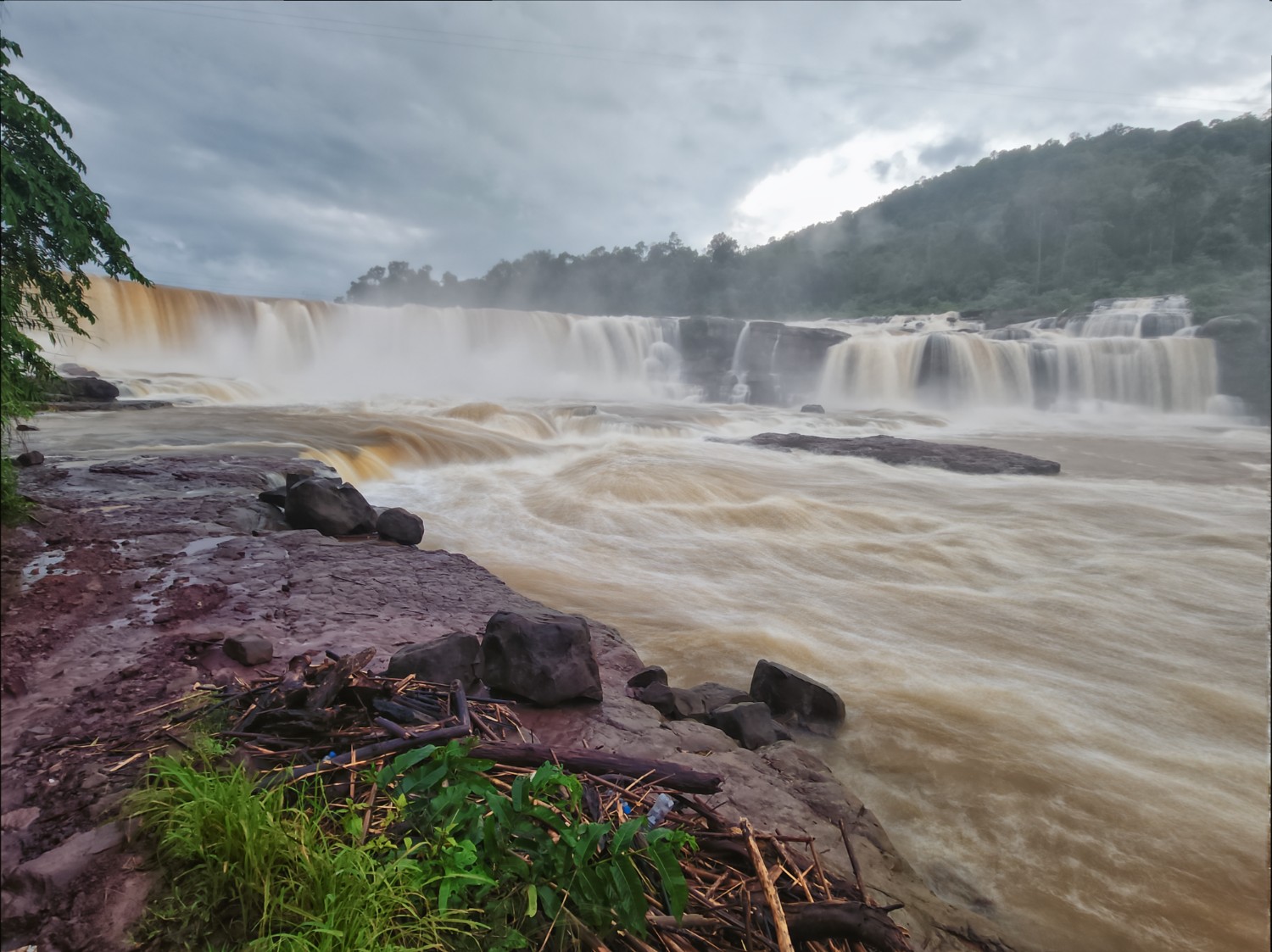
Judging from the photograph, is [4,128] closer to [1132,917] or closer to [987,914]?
[987,914]

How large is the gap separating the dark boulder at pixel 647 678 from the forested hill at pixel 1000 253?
264 cm

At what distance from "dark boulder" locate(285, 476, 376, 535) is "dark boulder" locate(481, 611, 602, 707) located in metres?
3.33

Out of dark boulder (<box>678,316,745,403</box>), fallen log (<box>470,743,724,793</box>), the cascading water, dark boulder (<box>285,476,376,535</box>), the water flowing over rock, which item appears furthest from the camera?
dark boulder (<box>678,316,745,403</box>)

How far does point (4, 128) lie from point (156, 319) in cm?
2799

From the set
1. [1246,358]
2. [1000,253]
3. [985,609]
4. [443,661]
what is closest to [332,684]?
[443,661]

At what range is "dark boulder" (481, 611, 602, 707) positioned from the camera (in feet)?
9.64

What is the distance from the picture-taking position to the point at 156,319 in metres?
24.7

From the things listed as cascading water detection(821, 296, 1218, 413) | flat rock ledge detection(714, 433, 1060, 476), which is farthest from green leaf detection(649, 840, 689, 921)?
flat rock ledge detection(714, 433, 1060, 476)

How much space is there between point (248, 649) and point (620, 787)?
1.75 metres

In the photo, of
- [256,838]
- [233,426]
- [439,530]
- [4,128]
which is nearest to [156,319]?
[233,426]

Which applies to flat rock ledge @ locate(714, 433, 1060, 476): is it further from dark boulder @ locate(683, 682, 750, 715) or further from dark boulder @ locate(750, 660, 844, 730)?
dark boulder @ locate(683, 682, 750, 715)

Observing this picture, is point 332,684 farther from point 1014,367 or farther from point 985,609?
point 1014,367

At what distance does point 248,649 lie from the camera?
2750 mm

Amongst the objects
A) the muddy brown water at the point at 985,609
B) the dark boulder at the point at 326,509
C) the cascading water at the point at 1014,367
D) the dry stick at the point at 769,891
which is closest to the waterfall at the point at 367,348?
the cascading water at the point at 1014,367
